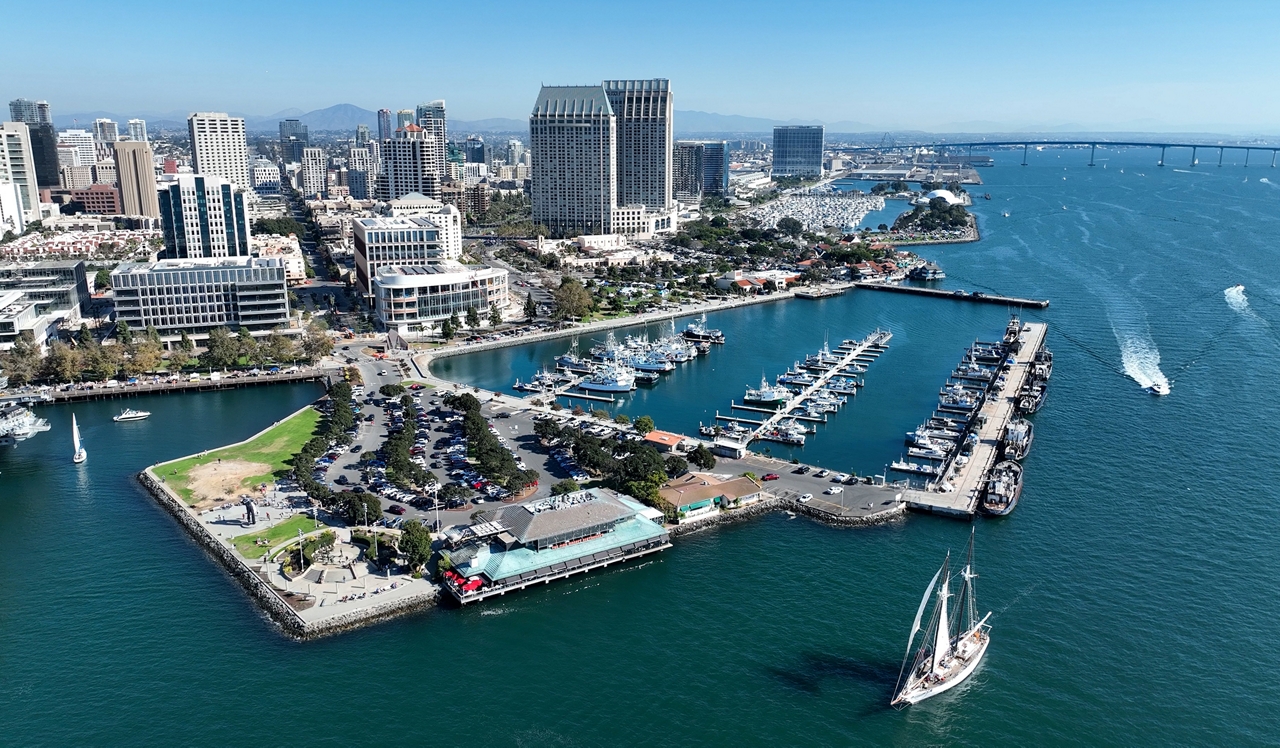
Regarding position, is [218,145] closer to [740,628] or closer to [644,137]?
[644,137]

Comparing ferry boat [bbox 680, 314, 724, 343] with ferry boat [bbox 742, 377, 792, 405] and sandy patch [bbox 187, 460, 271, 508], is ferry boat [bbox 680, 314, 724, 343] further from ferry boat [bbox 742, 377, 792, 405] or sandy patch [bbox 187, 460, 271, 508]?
sandy patch [bbox 187, 460, 271, 508]

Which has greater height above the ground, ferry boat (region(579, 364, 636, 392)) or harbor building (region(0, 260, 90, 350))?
harbor building (region(0, 260, 90, 350))

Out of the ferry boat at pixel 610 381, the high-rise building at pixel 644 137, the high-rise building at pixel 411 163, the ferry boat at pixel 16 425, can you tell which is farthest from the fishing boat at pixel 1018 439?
the high-rise building at pixel 411 163

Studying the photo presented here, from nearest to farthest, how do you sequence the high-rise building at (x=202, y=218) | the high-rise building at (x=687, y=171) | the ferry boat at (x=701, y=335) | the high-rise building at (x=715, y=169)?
1. the ferry boat at (x=701, y=335)
2. the high-rise building at (x=202, y=218)
3. the high-rise building at (x=687, y=171)
4. the high-rise building at (x=715, y=169)

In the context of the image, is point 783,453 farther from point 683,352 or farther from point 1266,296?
point 1266,296

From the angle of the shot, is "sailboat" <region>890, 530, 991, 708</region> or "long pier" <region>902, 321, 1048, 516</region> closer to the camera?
"sailboat" <region>890, 530, 991, 708</region>

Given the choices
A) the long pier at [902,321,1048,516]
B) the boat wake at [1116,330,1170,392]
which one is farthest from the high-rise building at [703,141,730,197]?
the long pier at [902,321,1048,516]

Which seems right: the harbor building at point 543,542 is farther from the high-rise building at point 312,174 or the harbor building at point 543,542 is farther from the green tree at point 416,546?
the high-rise building at point 312,174
